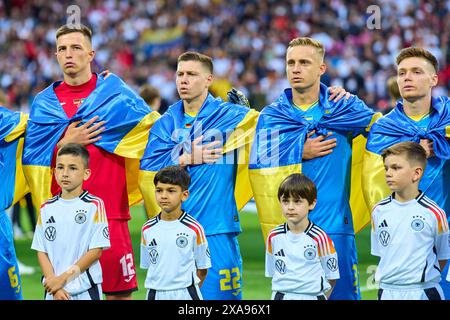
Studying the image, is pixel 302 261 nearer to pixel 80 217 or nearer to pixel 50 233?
pixel 80 217

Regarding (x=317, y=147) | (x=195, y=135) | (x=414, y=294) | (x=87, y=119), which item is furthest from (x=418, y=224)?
(x=87, y=119)

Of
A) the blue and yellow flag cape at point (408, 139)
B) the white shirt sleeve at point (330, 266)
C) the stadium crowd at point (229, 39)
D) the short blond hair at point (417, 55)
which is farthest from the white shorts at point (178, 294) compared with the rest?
the stadium crowd at point (229, 39)

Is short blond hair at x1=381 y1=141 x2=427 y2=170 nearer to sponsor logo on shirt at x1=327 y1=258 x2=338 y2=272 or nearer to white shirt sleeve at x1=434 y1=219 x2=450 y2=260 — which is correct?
white shirt sleeve at x1=434 y1=219 x2=450 y2=260

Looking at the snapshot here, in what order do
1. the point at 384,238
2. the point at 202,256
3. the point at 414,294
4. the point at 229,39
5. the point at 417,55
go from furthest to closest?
the point at 229,39 < the point at 417,55 < the point at 202,256 < the point at 384,238 < the point at 414,294

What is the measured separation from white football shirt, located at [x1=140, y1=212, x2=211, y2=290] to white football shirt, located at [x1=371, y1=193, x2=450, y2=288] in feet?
3.77

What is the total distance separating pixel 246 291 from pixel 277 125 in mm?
3270

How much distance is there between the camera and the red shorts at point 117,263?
7.04 m

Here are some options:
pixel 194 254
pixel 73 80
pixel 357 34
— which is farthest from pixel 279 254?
pixel 357 34

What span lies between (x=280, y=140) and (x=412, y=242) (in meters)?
1.33

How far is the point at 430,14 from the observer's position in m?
24.5

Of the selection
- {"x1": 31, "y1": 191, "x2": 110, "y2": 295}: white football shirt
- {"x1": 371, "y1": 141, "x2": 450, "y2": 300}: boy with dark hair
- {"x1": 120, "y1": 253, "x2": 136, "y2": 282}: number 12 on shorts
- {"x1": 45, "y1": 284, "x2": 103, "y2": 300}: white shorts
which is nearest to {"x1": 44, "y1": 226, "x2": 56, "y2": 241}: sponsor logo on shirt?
{"x1": 31, "y1": 191, "x2": 110, "y2": 295}: white football shirt

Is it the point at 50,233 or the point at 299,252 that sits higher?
the point at 50,233

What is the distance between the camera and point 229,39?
2548cm

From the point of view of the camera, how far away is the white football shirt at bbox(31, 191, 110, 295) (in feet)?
20.4
